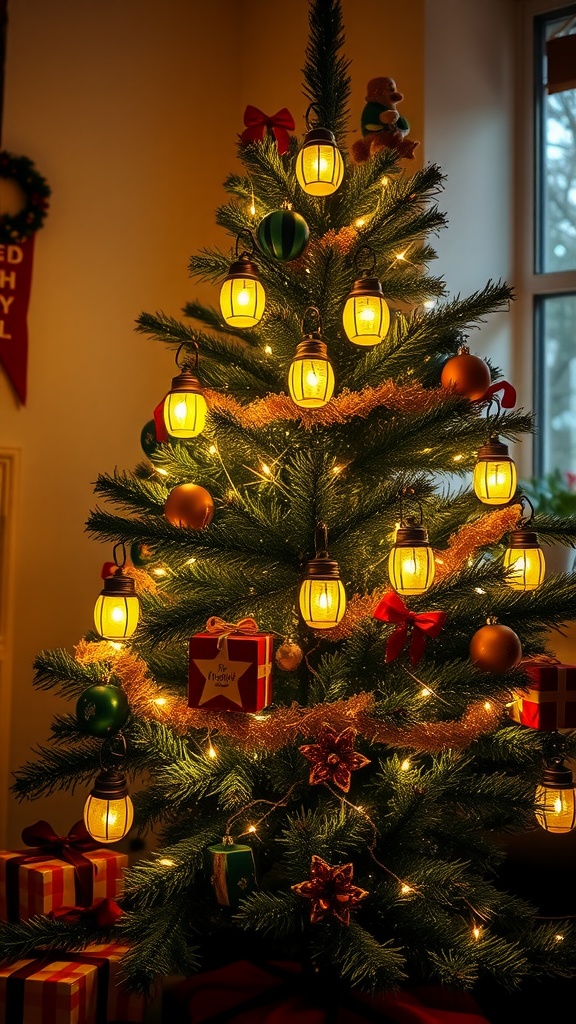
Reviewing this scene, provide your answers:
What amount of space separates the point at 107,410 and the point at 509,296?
115cm

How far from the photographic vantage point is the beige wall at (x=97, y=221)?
80.6 inches

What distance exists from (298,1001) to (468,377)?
86cm

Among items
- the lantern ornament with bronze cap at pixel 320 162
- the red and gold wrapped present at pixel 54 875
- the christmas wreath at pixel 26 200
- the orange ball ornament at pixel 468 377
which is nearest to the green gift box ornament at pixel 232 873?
the red and gold wrapped present at pixel 54 875

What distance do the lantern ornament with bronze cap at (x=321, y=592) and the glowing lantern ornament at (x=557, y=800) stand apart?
389 mm

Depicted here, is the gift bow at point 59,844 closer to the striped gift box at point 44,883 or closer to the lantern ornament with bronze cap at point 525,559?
the striped gift box at point 44,883

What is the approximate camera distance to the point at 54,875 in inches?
57.9

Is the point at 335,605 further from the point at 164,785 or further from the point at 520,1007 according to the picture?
the point at 520,1007

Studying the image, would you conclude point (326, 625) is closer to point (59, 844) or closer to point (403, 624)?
point (403, 624)

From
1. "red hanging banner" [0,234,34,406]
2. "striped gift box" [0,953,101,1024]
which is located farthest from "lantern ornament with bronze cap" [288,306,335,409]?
"red hanging banner" [0,234,34,406]

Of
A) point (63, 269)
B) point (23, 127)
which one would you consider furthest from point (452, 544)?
point (23, 127)

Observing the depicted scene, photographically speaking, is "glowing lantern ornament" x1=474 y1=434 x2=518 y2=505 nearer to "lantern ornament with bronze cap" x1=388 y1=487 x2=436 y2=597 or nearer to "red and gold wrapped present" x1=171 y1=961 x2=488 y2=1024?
"lantern ornament with bronze cap" x1=388 y1=487 x2=436 y2=597

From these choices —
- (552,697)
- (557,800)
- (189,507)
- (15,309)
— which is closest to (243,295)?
(189,507)

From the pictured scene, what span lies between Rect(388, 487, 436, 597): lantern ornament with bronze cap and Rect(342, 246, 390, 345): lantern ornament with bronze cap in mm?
264

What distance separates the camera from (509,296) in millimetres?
1297
